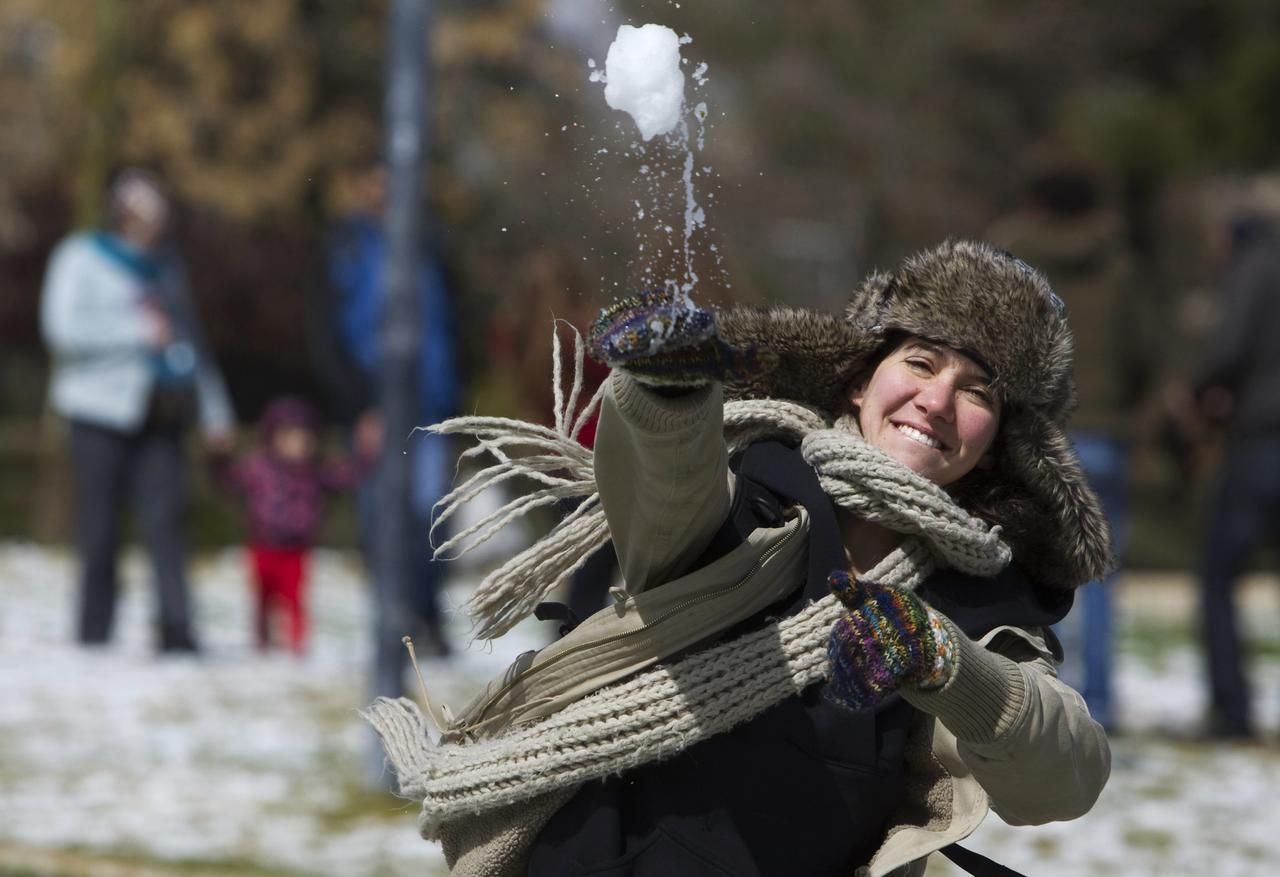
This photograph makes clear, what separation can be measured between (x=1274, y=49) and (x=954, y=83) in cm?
492

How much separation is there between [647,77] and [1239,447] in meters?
5.24

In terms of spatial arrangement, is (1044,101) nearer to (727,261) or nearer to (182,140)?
(182,140)

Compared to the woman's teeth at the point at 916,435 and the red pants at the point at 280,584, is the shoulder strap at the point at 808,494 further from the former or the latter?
the red pants at the point at 280,584

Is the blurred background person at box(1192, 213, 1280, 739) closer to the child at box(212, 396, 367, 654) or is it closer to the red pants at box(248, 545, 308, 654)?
the child at box(212, 396, 367, 654)

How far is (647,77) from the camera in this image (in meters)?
2.36

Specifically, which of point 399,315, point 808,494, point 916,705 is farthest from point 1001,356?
point 399,315

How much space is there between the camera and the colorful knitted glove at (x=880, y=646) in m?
2.10

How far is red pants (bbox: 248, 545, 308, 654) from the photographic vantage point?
8.97m

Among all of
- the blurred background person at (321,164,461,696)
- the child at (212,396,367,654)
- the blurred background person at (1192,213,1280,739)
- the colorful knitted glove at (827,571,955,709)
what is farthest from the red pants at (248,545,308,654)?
the colorful knitted glove at (827,571,955,709)

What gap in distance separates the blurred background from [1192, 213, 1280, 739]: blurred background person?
0.16 feet

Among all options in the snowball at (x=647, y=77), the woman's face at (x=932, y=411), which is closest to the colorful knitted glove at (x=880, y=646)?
the woman's face at (x=932, y=411)

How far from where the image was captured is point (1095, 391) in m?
6.72

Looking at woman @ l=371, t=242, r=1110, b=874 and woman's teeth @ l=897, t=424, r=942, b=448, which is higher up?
woman's teeth @ l=897, t=424, r=942, b=448

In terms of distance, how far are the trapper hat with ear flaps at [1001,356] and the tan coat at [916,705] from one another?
153 millimetres
